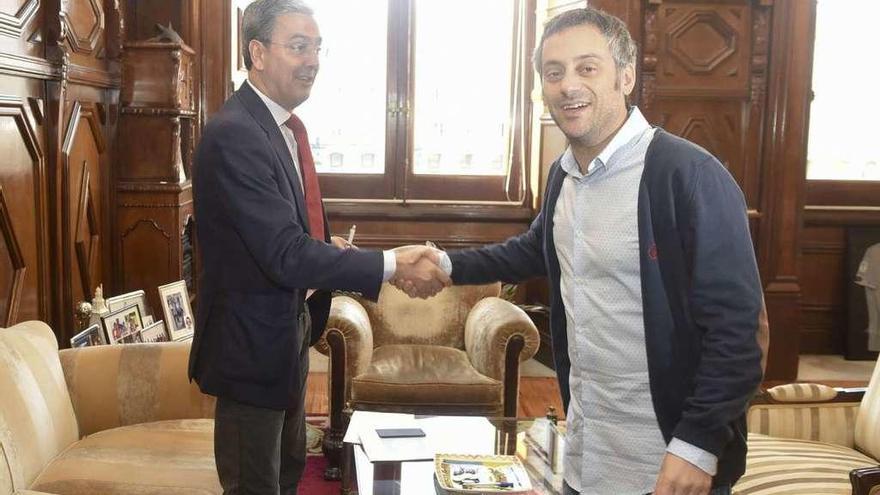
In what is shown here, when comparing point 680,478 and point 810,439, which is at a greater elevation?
point 680,478

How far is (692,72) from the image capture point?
468 centimetres

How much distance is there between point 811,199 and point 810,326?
31.0 inches

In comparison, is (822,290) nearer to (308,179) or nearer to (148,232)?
(148,232)

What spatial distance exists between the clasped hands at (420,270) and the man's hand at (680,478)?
908mm

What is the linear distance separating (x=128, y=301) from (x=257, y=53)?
156cm

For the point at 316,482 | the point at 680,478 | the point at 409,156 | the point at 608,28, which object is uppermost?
the point at 608,28

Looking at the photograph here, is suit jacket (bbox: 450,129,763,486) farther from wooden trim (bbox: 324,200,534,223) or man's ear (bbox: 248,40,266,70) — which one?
wooden trim (bbox: 324,200,534,223)

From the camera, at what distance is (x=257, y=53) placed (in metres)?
2.02

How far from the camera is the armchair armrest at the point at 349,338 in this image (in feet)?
10.9

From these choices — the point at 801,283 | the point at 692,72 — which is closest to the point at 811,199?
the point at 801,283

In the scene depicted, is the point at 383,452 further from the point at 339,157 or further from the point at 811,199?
the point at 811,199

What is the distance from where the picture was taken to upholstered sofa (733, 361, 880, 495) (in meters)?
2.33

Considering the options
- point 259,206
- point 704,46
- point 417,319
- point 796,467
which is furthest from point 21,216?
point 704,46

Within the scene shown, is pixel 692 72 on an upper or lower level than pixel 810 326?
upper
